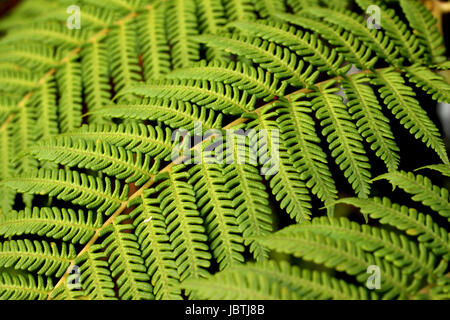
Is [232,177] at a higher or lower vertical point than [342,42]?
lower

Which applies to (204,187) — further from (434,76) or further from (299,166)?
(434,76)

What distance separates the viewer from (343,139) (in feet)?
4.21

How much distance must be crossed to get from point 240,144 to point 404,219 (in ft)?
1.82

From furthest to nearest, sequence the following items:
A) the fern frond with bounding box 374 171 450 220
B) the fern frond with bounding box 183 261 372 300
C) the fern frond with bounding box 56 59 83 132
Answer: the fern frond with bounding box 56 59 83 132 → the fern frond with bounding box 374 171 450 220 → the fern frond with bounding box 183 261 372 300

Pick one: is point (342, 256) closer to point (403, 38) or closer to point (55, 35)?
point (403, 38)

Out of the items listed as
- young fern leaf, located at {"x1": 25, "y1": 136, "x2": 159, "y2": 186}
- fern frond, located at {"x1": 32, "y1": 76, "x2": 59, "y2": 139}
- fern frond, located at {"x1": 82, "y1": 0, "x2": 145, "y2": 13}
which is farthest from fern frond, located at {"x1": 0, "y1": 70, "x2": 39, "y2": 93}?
young fern leaf, located at {"x1": 25, "y1": 136, "x2": 159, "y2": 186}

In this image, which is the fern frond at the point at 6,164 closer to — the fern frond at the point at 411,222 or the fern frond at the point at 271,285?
the fern frond at the point at 271,285

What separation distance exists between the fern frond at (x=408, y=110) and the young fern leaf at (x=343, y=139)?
A: 0.55 feet

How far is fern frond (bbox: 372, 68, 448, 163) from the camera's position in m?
1.26

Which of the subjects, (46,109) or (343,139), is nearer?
(343,139)

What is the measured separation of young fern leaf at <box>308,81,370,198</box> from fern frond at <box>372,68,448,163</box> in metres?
0.17

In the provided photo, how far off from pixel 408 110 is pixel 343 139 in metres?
0.26

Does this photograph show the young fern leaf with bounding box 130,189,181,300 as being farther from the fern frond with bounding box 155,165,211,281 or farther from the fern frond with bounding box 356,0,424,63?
the fern frond with bounding box 356,0,424,63

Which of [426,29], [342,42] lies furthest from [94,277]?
[426,29]
